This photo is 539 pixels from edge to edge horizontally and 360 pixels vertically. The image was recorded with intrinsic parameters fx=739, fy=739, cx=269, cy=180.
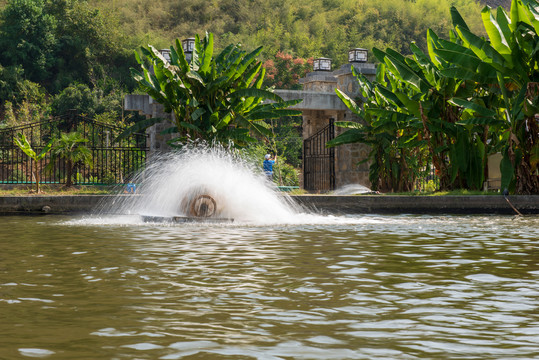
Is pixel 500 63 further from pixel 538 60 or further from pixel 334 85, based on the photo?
pixel 334 85

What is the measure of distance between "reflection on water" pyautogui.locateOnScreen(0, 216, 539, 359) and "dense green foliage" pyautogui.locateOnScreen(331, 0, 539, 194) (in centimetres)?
660

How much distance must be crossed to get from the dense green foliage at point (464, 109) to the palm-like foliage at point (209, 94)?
2714 millimetres

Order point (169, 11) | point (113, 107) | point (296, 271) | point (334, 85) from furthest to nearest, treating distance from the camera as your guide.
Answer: point (169, 11) → point (113, 107) → point (334, 85) → point (296, 271)

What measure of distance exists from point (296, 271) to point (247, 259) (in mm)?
904

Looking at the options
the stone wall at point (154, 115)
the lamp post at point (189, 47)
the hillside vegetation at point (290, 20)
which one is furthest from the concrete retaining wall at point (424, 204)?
the hillside vegetation at point (290, 20)

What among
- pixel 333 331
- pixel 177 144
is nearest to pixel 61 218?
pixel 177 144

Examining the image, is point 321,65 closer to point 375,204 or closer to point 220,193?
point 375,204

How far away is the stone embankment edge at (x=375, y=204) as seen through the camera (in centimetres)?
1398

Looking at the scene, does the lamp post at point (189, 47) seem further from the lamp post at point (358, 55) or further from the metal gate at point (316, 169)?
the lamp post at point (358, 55)

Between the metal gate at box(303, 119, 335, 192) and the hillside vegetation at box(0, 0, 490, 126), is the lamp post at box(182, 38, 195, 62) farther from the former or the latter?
the hillside vegetation at box(0, 0, 490, 126)

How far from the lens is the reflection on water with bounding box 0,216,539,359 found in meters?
3.61

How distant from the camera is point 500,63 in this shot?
48.8 feet

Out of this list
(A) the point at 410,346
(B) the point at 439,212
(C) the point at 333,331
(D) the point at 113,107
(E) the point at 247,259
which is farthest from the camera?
(D) the point at 113,107

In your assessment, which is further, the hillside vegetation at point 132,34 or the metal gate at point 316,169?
the hillside vegetation at point 132,34
